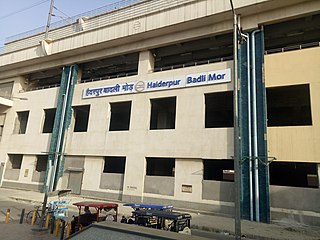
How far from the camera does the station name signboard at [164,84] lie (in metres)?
18.3

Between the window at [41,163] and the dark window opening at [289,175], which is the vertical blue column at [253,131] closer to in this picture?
the dark window opening at [289,175]

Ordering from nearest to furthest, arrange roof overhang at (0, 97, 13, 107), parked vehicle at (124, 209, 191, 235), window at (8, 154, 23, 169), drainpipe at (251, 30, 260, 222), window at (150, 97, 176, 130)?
parked vehicle at (124, 209, 191, 235) → drainpipe at (251, 30, 260, 222) → window at (150, 97, 176, 130) → window at (8, 154, 23, 169) → roof overhang at (0, 97, 13, 107)

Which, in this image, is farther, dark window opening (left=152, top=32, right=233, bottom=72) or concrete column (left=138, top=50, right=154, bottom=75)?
concrete column (left=138, top=50, right=154, bottom=75)

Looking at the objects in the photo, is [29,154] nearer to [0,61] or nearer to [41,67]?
[41,67]

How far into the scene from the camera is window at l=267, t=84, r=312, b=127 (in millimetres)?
19359

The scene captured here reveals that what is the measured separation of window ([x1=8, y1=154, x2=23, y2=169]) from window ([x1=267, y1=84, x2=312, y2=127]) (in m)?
27.6

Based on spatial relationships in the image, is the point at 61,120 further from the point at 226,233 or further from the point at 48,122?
the point at 226,233

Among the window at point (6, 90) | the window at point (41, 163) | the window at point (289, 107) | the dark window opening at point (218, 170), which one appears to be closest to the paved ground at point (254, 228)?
the dark window opening at point (218, 170)

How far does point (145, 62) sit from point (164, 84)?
3226 millimetres

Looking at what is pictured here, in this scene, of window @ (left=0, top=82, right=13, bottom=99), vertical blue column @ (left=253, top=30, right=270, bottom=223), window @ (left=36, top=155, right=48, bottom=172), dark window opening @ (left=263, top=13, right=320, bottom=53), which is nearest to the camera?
vertical blue column @ (left=253, top=30, right=270, bottom=223)

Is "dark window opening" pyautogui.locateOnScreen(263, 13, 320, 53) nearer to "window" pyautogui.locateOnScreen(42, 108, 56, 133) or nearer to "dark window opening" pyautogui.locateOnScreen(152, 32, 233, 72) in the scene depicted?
"dark window opening" pyautogui.locateOnScreen(152, 32, 233, 72)

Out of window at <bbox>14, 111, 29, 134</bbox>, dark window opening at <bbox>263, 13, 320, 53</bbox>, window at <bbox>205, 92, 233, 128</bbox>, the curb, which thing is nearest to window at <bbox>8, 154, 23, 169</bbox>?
window at <bbox>14, 111, 29, 134</bbox>

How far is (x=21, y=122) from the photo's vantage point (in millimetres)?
30391

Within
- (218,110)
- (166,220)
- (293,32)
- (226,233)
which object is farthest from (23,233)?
(293,32)
